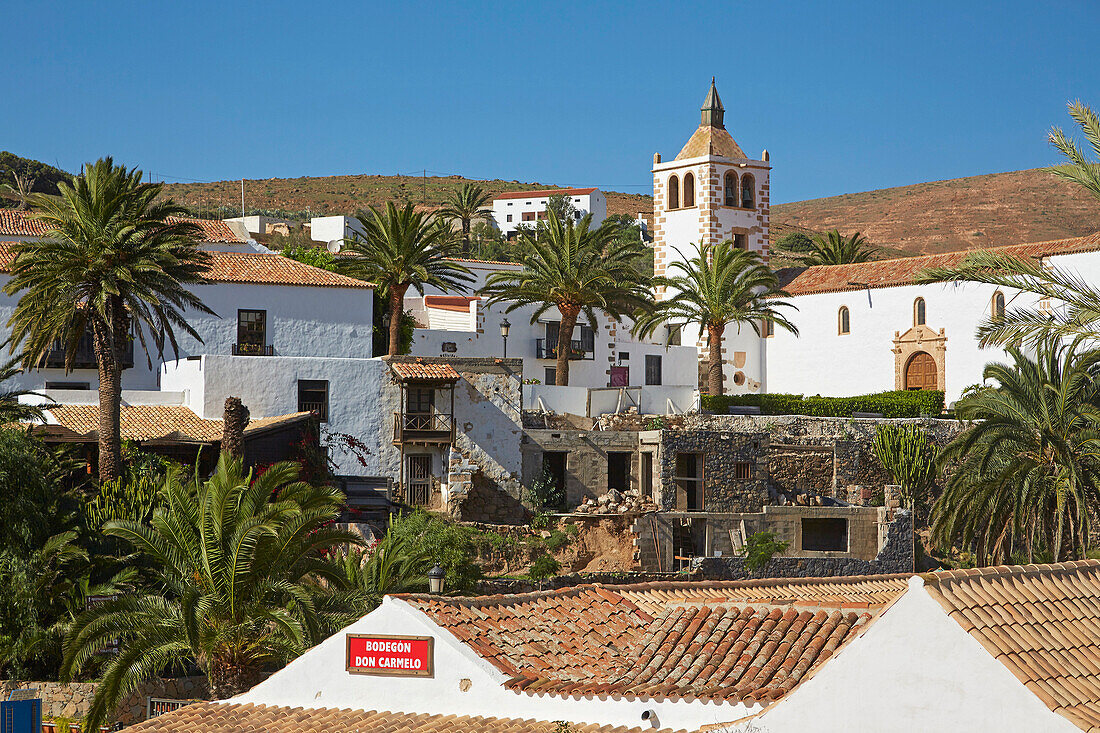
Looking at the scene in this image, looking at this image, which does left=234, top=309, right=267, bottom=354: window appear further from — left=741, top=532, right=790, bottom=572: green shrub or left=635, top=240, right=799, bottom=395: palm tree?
left=741, top=532, right=790, bottom=572: green shrub

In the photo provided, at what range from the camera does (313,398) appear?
35.9 metres

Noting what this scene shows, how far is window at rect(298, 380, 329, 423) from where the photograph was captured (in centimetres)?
3588

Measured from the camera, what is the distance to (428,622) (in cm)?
1498

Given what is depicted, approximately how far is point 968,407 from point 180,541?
20496mm

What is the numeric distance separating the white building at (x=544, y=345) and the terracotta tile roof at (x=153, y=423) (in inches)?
477

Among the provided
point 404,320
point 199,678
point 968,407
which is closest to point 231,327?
point 404,320

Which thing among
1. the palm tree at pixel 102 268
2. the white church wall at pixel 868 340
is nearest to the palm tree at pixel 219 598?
the palm tree at pixel 102 268

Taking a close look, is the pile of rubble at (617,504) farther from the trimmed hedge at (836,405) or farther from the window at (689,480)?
the trimmed hedge at (836,405)

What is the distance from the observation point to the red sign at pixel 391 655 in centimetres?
1491

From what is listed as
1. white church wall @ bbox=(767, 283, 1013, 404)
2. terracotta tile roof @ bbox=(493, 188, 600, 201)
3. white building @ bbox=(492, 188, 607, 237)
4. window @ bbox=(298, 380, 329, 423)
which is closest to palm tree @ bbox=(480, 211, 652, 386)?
window @ bbox=(298, 380, 329, 423)

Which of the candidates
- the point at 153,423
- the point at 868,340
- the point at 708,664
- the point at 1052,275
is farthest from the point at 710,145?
the point at 708,664

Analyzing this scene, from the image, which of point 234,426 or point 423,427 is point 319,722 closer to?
point 234,426

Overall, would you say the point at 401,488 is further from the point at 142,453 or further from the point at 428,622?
the point at 428,622

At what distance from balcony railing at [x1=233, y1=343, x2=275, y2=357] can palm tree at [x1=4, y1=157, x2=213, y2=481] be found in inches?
326
